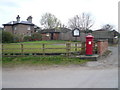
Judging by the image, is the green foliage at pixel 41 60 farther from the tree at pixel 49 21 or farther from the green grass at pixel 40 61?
the tree at pixel 49 21

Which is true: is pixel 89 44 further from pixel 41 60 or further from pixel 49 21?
pixel 49 21

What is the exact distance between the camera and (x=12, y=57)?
1033 centimetres

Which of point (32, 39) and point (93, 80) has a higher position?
point (32, 39)

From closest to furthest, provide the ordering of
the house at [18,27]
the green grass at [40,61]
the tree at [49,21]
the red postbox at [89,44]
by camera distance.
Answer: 1. the green grass at [40,61]
2. the red postbox at [89,44]
3. the house at [18,27]
4. the tree at [49,21]

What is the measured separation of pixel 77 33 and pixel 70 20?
32993 mm

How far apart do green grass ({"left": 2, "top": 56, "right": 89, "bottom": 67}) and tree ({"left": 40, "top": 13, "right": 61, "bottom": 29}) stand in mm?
44607

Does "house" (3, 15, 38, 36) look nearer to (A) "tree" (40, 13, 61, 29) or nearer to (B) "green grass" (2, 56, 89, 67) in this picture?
(A) "tree" (40, 13, 61, 29)

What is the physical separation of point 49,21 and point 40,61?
45.4 meters

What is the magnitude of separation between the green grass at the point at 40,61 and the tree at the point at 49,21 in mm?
44607

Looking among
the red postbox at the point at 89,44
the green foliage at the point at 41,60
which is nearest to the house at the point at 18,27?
the green foliage at the point at 41,60

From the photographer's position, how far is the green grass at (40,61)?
29.6 feet

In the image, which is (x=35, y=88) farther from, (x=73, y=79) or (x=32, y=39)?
(x=32, y=39)

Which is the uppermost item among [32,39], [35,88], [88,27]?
[88,27]

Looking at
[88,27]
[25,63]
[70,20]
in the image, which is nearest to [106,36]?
[88,27]
